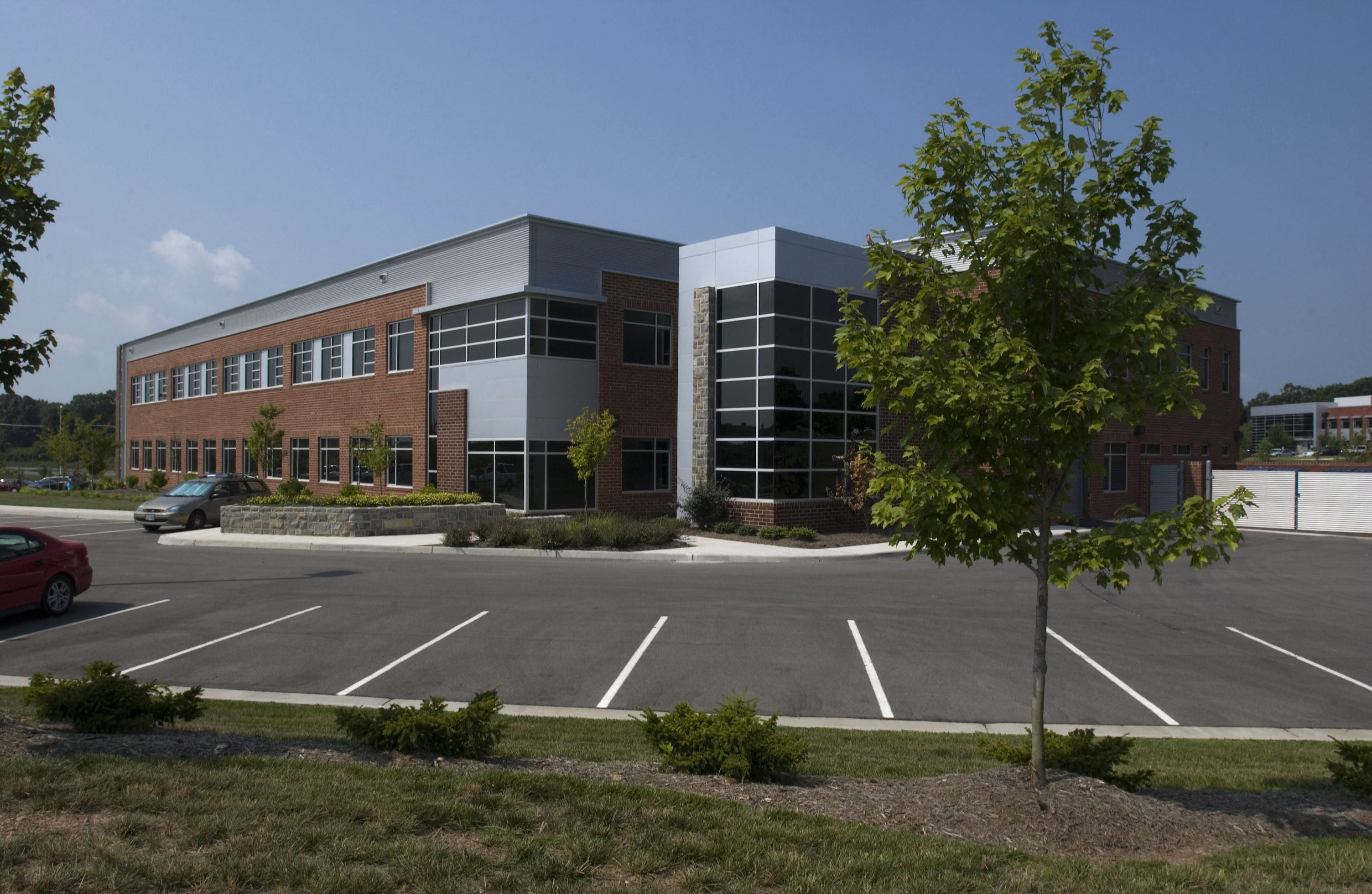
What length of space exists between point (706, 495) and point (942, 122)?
2128 centimetres

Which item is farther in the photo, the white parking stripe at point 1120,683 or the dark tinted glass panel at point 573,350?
the dark tinted glass panel at point 573,350

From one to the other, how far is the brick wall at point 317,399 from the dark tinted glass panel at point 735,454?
1224 cm

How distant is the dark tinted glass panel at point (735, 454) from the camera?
2730 cm

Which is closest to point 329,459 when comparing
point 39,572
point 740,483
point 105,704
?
point 740,483

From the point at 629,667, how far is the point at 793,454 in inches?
665

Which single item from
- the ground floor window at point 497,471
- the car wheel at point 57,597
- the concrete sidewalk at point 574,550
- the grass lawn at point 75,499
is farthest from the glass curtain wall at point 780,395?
the grass lawn at point 75,499

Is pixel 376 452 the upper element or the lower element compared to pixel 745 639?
upper

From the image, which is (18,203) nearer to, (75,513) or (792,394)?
(792,394)

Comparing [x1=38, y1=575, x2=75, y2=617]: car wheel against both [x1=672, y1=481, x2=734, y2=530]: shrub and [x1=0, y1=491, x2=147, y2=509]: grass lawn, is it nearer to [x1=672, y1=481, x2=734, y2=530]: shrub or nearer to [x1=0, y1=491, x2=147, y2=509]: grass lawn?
[x1=672, y1=481, x2=734, y2=530]: shrub

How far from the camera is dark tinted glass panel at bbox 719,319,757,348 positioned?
90.4 ft

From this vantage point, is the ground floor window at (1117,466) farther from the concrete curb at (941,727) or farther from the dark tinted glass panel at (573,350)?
the concrete curb at (941,727)

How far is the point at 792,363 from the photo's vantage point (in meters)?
27.3

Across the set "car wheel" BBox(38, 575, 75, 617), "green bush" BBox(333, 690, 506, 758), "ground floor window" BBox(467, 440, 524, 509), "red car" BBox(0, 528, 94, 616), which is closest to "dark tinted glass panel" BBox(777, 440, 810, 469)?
"ground floor window" BBox(467, 440, 524, 509)

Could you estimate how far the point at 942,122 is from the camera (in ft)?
20.8
